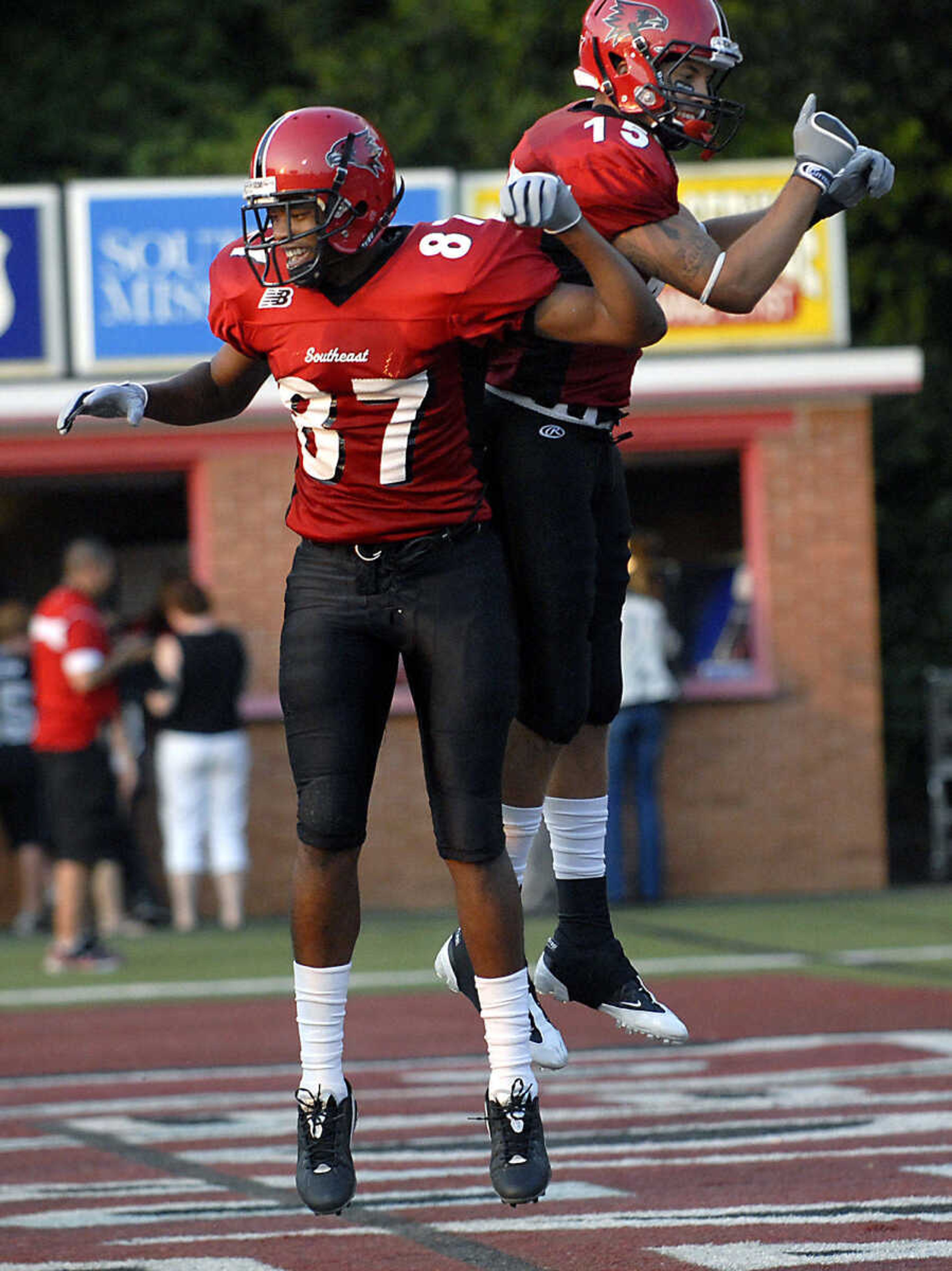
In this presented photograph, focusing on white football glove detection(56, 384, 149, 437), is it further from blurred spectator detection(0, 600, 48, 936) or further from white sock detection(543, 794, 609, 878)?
blurred spectator detection(0, 600, 48, 936)

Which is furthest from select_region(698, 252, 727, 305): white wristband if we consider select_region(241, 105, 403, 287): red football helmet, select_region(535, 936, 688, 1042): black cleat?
select_region(535, 936, 688, 1042): black cleat

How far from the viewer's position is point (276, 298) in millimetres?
5328

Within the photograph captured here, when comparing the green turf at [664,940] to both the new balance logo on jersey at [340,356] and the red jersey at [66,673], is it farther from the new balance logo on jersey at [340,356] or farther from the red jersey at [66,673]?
the new balance logo on jersey at [340,356]

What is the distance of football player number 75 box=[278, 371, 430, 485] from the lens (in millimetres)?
5250

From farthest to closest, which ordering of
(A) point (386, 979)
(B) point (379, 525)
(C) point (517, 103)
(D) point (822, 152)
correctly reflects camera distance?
(C) point (517, 103) → (A) point (386, 979) → (B) point (379, 525) → (D) point (822, 152)

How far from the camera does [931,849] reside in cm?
1877

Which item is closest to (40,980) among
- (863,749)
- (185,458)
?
(185,458)

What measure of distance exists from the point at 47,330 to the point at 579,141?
11360mm

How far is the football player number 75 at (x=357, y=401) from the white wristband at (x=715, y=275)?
65cm

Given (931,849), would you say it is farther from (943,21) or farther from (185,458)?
(943,21)

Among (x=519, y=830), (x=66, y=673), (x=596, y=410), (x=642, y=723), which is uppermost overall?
(x=596, y=410)

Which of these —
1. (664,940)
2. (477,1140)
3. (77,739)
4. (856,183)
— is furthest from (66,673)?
(856,183)

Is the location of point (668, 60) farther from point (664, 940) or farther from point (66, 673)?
point (664, 940)

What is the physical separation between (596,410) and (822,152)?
86 cm
